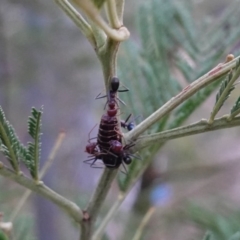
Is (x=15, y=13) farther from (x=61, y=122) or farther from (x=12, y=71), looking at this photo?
(x=61, y=122)

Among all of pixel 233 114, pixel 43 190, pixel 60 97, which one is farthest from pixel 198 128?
pixel 60 97

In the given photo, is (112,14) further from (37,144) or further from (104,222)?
(104,222)

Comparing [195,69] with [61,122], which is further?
[61,122]

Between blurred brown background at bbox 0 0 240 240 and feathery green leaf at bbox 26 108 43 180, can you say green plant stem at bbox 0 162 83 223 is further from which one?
blurred brown background at bbox 0 0 240 240

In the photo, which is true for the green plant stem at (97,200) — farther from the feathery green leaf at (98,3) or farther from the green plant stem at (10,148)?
the feathery green leaf at (98,3)

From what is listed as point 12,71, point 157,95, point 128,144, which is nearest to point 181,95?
point 128,144
